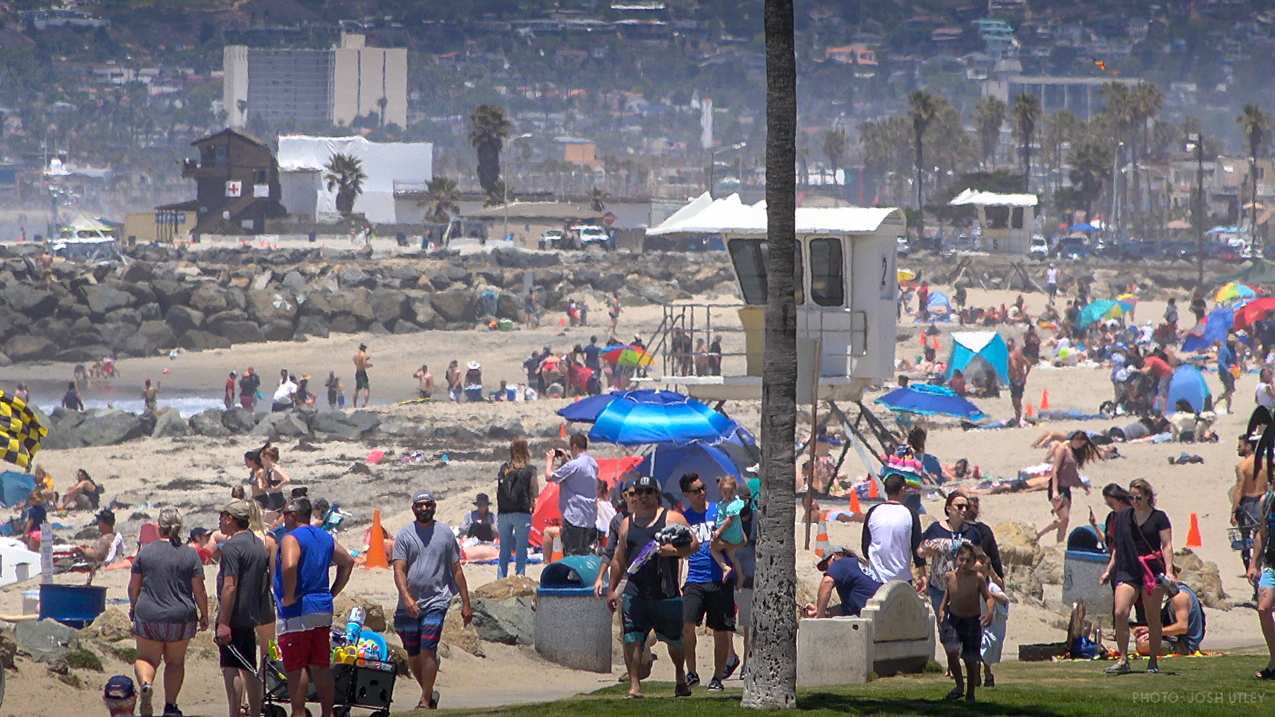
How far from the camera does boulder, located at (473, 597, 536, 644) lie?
1300 centimetres

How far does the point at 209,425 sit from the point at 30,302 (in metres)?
24.6

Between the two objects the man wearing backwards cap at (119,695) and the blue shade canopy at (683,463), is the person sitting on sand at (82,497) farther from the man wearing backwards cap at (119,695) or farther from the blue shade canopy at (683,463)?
the man wearing backwards cap at (119,695)

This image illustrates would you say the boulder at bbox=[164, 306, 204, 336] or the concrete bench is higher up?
the boulder at bbox=[164, 306, 204, 336]

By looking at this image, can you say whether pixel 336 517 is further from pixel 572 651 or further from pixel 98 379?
pixel 98 379

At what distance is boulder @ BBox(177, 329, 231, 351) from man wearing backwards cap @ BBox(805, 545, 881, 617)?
143 ft

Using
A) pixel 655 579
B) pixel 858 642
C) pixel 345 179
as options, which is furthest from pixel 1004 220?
pixel 655 579

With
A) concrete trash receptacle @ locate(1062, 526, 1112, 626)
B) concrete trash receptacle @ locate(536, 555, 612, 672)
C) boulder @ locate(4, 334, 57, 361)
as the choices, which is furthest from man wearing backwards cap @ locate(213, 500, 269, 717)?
boulder @ locate(4, 334, 57, 361)

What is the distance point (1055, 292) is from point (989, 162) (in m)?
111

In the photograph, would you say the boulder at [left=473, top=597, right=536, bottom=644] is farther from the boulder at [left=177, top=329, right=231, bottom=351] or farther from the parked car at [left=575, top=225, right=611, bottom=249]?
the parked car at [left=575, top=225, right=611, bottom=249]

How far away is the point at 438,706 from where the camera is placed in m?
10.9

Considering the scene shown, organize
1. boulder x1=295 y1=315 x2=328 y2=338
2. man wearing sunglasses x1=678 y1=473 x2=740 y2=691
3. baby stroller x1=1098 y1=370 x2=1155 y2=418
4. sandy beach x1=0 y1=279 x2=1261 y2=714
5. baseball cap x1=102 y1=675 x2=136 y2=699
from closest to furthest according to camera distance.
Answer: baseball cap x1=102 y1=675 x2=136 y2=699 → man wearing sunglasses x1=678 y1=473 x2=740 y2=691 → sandy beach x1=0 y1=279 x2=1261 y2=714 → baby stroller x1=1098 y1=370 x2=1155 y2=418 → boulder x1=295 y1=315 x2=328 y2=338

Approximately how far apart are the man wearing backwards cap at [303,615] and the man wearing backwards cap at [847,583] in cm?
328

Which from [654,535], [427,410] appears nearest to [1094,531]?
[654,535]

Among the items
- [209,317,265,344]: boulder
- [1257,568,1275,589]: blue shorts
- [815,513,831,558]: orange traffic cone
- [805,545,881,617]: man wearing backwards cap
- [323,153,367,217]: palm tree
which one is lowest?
[815,513,831,558]: orange traffic cone
